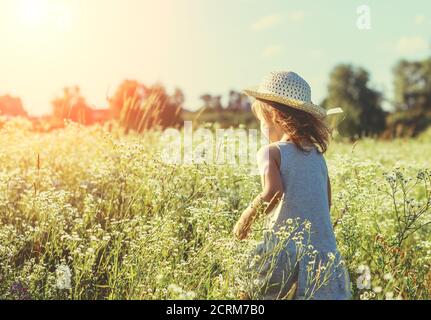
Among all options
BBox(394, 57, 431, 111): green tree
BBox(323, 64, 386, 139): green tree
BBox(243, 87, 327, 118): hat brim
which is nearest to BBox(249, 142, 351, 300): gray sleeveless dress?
BBox(243, 87, 327, 118): hat brim

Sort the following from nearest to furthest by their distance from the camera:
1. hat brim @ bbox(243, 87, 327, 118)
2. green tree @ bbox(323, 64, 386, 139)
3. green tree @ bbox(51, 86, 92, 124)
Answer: hat brim @ bbox(243, 87, 327, 118) → green tree @ bbox(51, 86, 92, 124) → green tree @ bbox(323, 64, 386, 139)

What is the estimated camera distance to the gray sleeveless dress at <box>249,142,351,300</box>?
3.54 metres

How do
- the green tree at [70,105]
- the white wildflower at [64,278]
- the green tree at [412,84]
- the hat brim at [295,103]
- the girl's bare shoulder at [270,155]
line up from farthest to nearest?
the green tree at [412,84] → the green tree at [70,105] → the hat brim at [295,103] → the girl's bare shoulder at [270,155] → the white wildflower at [64,278]

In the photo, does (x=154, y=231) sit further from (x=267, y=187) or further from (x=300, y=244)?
(x=300, y=244)

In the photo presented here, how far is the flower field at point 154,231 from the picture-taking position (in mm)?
3570

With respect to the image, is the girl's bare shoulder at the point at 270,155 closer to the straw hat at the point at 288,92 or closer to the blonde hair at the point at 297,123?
the blonde hair at the point at 297,123

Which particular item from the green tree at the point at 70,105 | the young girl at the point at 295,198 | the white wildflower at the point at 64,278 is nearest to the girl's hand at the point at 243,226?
the young girl at the point at 295,198

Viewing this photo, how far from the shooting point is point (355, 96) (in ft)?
182

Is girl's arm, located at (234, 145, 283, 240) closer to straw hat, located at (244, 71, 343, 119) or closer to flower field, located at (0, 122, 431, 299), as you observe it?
flower field, located at (0, 122, 431, 299)

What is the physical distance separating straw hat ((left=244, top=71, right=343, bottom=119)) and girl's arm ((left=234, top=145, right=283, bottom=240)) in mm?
317

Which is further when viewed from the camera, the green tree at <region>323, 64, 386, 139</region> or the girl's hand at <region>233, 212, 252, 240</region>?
the green tree at <region>323, 64, 386, 139</region>

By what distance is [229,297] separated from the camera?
345cm

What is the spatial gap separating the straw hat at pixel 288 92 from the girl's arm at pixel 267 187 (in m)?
0.32
